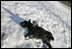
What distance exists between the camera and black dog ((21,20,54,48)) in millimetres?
7442

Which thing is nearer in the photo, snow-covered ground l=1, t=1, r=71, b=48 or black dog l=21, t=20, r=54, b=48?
snow-covered ground l=1, t=1, r=71, b=48

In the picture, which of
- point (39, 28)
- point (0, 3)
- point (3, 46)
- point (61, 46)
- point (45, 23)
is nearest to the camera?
point (3, 46)

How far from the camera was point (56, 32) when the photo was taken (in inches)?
339

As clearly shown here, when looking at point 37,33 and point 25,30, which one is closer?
point 37,33

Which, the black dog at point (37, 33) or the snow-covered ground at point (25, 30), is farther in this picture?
the black dog at point (37, 33)

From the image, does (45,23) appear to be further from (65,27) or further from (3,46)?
(3,46)

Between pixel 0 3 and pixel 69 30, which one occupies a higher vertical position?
pixel 0 3

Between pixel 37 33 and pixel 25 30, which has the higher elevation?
pixel 25 30

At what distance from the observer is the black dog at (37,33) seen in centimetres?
744

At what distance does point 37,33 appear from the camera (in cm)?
773

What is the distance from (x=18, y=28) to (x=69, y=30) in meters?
3.83

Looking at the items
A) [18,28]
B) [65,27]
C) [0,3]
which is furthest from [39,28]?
[0,3]

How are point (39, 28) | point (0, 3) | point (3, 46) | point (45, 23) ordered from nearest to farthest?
point (3, 46) → point (39, 28) → point (45, 23) → point (0, 3)

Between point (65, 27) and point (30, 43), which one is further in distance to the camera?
point (65, 27)
